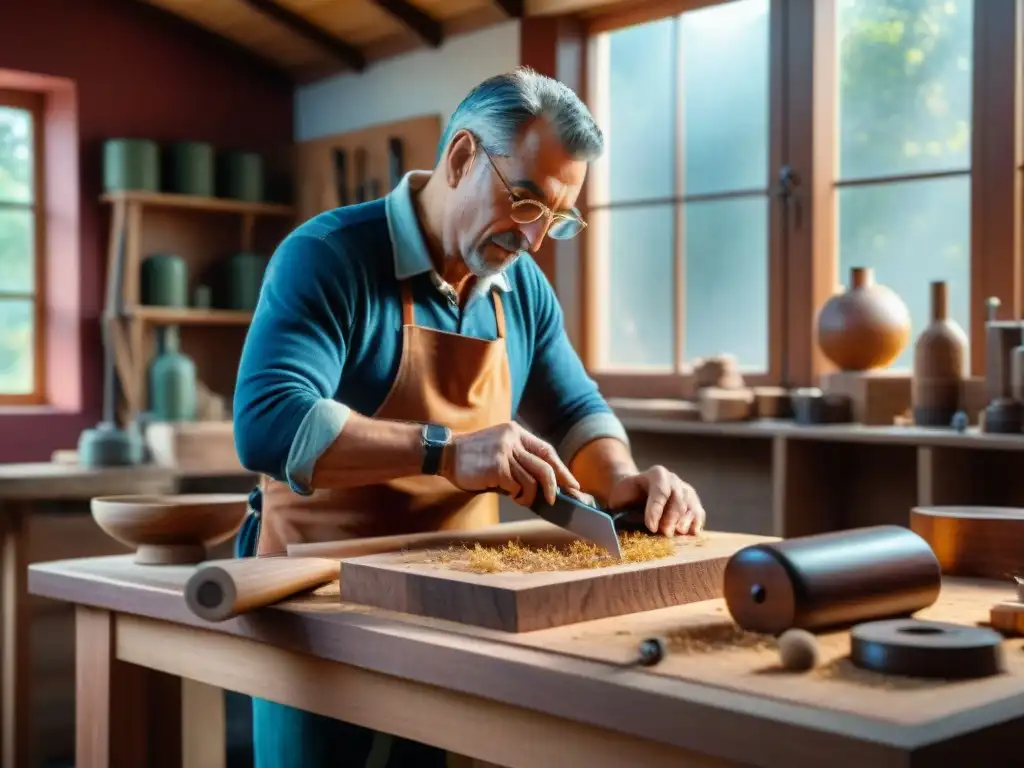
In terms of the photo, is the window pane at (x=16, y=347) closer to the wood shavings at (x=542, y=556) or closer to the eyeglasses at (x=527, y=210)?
the eyeglasses at (x=527, y=210)

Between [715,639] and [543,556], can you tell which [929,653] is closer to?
[715,639]

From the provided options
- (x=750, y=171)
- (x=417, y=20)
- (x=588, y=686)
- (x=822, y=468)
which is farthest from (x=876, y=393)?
(x=417, y=20)

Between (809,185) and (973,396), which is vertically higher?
(809,185)

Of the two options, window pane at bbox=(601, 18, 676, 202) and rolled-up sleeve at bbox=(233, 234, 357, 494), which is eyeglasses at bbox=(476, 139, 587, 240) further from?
window pane at bbox=(601, 18, 676, 202)

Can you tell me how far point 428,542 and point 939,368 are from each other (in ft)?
6.77

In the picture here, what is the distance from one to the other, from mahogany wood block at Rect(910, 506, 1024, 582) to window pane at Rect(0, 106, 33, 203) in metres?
5.07

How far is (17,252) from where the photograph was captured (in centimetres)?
584

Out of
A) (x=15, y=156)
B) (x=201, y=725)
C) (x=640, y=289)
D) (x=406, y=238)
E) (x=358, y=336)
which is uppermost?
(x=15, y=156)

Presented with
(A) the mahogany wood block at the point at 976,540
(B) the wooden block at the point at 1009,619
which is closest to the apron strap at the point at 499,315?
(A) the mahogany wood block at the point at 976,540

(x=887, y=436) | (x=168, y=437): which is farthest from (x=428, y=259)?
(x=168, y=437)

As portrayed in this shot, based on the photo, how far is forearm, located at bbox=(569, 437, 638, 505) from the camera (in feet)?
6.82

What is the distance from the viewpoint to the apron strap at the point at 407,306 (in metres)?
1.98

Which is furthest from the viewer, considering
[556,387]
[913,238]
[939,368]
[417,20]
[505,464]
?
[417,20]

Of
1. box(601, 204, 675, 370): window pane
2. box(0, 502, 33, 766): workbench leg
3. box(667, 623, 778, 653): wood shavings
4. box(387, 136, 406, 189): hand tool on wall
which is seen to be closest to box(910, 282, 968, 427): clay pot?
box(601, 204, 675, 370): window pane
